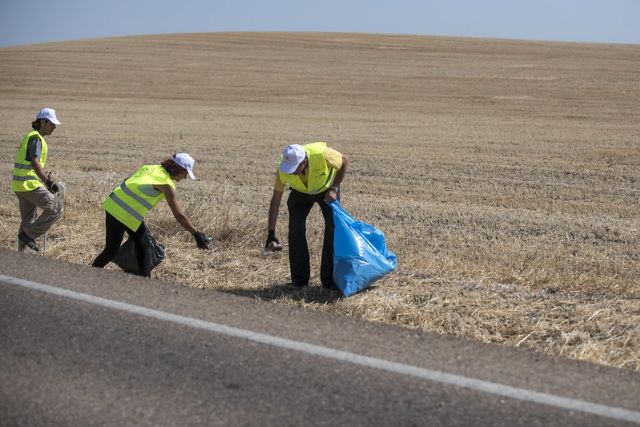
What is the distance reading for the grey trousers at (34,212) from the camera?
8.06m

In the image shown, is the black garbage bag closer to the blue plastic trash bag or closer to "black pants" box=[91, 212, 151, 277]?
"black pants" box=[91, 212, 151, 277]

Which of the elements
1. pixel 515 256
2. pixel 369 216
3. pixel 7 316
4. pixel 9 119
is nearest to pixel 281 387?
pixel 7 316

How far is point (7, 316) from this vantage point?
17.8 feet

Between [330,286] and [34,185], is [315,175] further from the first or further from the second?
[34,185]

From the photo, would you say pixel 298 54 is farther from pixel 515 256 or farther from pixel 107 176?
pixel 515 256

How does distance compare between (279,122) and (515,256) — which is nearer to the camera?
(515,256)

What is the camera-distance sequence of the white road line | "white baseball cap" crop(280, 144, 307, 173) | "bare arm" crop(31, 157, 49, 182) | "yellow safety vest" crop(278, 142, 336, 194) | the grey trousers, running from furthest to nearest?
the grey trousers, "bare arm" crop(31, 157, 49, 182), "yellow safety vest" crop(278, 142, 336, 194), "white baseball cap" crop(280, 144, 307, 173), the white road line

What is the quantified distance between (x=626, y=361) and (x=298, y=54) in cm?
4759

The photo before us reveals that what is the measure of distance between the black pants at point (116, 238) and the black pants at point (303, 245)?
47.0 inches

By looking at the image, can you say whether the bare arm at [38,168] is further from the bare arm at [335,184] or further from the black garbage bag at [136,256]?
the bare arm at [335,184]

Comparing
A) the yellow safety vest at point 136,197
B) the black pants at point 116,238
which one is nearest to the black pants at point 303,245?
the yellow safety vest at point 136,197

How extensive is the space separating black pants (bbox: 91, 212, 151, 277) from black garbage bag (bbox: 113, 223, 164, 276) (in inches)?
0.8

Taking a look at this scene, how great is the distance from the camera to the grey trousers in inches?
317

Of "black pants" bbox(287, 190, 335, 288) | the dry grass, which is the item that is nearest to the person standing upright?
the dry grass
